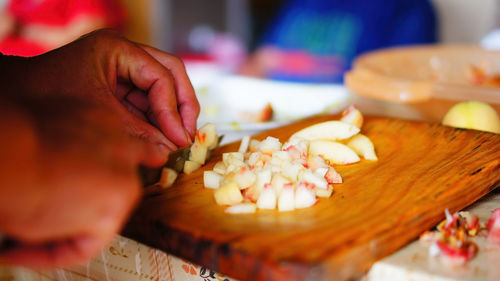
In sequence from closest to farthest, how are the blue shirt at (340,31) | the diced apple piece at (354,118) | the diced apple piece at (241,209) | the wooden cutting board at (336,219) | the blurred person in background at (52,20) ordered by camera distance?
the wooden cutting board at (336,219), the diced apple piece at (241,209), the diced apple piece at (354,118), the blue shirt at (340,31), the blurred person in background at (52,20)

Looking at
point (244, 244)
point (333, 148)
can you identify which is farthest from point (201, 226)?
point (333, 148)

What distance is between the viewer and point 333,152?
97 cm

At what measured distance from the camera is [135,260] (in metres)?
0.87

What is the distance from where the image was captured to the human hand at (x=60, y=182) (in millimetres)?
521

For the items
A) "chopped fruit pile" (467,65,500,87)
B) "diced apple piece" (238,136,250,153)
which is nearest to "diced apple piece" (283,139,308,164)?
"diced apple piece" (238,136,250,153)

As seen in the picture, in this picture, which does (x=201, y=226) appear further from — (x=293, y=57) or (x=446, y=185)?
(x=293, y=57)

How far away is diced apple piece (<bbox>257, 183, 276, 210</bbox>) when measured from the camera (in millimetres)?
784

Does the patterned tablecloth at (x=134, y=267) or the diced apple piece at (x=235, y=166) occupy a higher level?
the diced apple piece at (x=235, y=166)

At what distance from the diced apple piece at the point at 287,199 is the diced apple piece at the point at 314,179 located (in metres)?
0.05

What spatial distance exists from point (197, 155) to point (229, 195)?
0.20 m

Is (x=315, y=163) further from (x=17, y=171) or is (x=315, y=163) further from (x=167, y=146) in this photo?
(x=17, y=171)

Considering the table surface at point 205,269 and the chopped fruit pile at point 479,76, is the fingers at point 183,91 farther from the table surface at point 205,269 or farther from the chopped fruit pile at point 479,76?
the chopped fruit pile at point 479,76

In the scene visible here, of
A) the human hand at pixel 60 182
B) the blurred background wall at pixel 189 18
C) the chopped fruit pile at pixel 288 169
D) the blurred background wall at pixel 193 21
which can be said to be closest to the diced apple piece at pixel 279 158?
the chopped fruit pile at pixel 288 169

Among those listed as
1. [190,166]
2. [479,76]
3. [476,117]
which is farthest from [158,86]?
[479,76]
